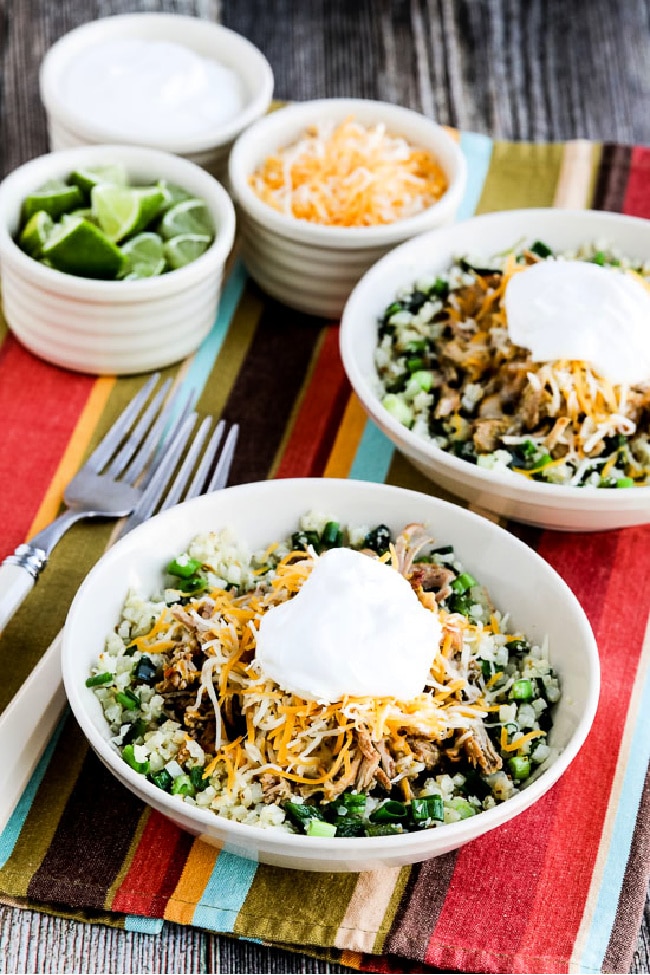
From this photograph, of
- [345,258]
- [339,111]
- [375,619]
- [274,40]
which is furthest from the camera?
Answer: [274,40]

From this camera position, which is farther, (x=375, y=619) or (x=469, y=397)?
(x=469, y=397)

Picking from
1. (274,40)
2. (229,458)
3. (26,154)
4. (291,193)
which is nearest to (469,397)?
(229,458)

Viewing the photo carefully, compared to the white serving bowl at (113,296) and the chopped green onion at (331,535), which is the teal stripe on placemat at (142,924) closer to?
the chopped green onion at (331,535)

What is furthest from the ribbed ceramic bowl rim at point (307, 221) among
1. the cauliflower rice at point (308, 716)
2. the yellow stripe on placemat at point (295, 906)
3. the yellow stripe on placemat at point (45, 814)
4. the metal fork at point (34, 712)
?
the yellow stripe on placemat at point (295, 906)

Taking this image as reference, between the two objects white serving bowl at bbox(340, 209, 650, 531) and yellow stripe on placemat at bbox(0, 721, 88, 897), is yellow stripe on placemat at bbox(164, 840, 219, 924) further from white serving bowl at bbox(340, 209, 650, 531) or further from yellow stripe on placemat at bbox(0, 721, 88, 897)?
white serving bowl at bbox(340, 209, 650, 531)

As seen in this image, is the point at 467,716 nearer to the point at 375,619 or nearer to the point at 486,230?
the point at 375,619

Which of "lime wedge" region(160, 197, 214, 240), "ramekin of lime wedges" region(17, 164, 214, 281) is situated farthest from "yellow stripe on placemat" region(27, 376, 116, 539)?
"lime wedge" region(160, 197, 214, 240)

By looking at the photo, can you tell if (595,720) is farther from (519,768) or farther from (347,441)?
(347,441)
